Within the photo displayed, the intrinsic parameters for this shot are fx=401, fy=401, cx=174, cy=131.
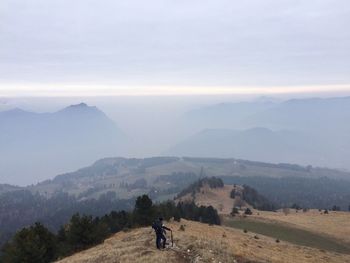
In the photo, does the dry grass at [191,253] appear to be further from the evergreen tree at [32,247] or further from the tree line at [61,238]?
the evergreen tree at [32,247]

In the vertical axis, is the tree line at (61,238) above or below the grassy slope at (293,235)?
above

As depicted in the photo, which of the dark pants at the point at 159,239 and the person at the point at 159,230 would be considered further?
the dark pants at the point at 159,239

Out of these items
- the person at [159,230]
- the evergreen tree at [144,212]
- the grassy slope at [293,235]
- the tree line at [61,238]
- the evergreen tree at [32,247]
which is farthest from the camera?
the grassy slope at [293,235]

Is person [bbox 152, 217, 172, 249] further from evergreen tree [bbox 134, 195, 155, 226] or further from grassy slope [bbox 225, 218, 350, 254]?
grassy slope [bbox 225, 218, 350, 254]

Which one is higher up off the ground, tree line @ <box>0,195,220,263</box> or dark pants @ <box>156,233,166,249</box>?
dark pants @ <box>156,233,166,249</box>

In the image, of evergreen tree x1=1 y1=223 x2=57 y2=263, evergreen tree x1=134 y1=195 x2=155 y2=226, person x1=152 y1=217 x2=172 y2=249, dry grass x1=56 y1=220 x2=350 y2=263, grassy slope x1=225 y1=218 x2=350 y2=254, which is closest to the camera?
dry grass x1=56 y1=220 x2=350 y2=263

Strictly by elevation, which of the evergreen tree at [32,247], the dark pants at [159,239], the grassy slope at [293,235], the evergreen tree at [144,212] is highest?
the dark pants at [159,239]

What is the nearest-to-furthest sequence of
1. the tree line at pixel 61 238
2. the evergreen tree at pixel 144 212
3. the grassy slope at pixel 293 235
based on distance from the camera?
the tree line at pixel 61 238, the evergreen tree at pixel 144 212, the grassy slope at pixel 293 235

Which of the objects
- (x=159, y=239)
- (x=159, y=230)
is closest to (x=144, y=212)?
(x=159, y=239)

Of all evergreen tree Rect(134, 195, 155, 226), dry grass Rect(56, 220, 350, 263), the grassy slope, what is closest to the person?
dry grass Rect(56, 220, 350, 263)

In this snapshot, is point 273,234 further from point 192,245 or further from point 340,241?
point 192,245

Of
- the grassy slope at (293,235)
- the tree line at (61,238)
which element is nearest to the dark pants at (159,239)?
the tree line at (61,238)

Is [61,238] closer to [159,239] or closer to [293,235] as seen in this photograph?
[159,239]

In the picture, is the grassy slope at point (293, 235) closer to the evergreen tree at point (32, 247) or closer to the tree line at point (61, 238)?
the tree line at point (61, 238)
